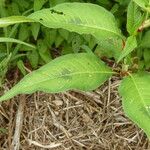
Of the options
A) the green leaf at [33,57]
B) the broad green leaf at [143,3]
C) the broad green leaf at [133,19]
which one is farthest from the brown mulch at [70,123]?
the broad green leaf at [143,3]

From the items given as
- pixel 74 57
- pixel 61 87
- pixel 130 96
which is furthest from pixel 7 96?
pixel 130 96

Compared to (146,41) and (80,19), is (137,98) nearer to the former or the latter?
(80,19)

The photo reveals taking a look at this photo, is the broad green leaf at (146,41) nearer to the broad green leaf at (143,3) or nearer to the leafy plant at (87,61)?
the leafy plant at (87,61)

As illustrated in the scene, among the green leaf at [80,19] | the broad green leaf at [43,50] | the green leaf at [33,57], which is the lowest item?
the green leaf at [33,57]

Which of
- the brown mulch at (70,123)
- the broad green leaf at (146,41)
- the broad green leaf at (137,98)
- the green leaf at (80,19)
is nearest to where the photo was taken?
the broad green leaf at (137,98)

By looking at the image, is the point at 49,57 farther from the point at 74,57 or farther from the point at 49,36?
the point at 74,57

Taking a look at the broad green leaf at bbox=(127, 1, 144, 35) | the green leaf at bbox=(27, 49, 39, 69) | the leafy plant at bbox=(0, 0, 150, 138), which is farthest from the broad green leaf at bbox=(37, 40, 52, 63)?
the broad green leaf at bbox=(127, 1, 144, 35)

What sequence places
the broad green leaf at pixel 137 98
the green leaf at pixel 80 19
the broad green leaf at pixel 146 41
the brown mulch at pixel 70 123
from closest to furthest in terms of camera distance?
the broad green leaf at pixel 137 98 → the green leaf at pixel 80 19 → the broad green leaf at pixel 146 41 → the brown mulch at pixel 70 123

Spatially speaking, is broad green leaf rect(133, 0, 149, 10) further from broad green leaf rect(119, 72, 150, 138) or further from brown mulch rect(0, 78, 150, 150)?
brown mulch rect(0, 78, 150, 150)
